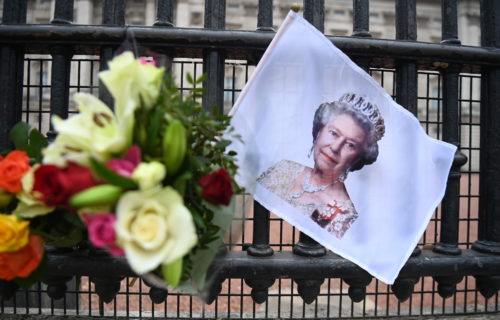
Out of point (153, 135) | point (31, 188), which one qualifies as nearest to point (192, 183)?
point (153, 135)

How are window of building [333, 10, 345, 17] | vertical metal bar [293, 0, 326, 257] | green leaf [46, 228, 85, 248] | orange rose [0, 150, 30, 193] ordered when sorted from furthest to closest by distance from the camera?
window of building [333, 10, 345, 17] < vertical metal bar [293, 0, 326, 257] < green leaf [46, 228, 85, 248] < orange rose [0, 150, 30, 193]

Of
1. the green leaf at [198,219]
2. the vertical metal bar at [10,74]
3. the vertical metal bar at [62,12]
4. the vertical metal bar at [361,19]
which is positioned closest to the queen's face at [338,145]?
the vertical metal bar at [361,19]

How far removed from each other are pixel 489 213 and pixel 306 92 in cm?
100

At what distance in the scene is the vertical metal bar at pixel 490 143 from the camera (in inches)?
67.7

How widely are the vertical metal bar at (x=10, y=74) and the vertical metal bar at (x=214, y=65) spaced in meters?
0.79

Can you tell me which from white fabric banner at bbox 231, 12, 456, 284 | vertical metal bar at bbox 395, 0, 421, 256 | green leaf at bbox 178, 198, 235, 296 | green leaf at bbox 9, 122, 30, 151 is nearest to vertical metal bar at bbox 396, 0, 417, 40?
vertical metal bar at bbox 395, 0, 421, 256

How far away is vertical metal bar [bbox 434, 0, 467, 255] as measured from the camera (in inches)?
66.6

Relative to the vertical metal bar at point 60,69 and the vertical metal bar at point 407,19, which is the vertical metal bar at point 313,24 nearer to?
the vertical metal bar at point 407,19

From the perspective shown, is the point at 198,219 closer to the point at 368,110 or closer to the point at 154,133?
the point at 154,133

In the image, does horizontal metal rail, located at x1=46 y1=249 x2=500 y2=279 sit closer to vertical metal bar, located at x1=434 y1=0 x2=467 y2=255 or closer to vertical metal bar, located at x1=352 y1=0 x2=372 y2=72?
vertical metal bar, located at x1=434 y1=0 x2=467 y2=255

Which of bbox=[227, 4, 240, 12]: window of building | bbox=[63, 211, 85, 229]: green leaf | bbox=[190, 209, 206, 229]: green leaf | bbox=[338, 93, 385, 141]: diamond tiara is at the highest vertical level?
bbox=[227, 4, 240, 12]: window of building

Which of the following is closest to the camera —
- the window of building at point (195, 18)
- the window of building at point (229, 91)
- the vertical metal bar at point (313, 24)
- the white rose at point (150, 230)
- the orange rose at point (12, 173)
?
the white rose at point (150, 230)

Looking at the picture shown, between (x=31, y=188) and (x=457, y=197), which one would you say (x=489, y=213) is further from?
(x=31, y=188)

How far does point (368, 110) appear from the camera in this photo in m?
1.57
